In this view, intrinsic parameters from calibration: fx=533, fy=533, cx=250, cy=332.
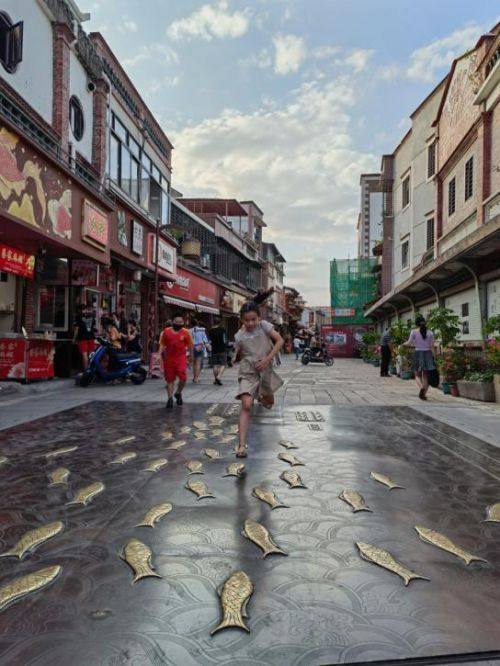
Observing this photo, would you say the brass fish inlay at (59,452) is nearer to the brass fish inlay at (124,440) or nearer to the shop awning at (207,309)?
the brass fish inlay at (124,440)

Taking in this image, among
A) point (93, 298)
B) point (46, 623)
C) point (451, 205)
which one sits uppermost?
point (451, 205)

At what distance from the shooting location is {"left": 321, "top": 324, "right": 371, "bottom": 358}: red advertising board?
4681cm

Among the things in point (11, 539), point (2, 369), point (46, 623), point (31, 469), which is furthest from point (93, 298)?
point (46, 623)

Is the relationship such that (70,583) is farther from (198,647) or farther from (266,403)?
(266,403)

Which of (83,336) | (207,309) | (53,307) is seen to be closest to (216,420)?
(83,336)

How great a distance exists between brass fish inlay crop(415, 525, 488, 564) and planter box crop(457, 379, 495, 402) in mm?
8474

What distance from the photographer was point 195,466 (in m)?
5.24

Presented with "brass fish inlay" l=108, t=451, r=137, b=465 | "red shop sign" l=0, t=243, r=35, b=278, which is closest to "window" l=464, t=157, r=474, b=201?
"red shop sign" l=0, t=243, r=35, b=278

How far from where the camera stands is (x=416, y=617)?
2406 mm

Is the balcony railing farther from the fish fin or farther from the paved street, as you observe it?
the fish fin

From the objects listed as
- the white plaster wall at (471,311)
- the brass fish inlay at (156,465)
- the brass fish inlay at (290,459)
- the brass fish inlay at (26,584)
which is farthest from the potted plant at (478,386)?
the brass fish inlay at (26,584)

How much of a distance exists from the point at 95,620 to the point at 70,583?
1.39 ft

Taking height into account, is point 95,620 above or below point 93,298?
below

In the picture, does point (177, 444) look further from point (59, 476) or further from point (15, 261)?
point (15, 261)
